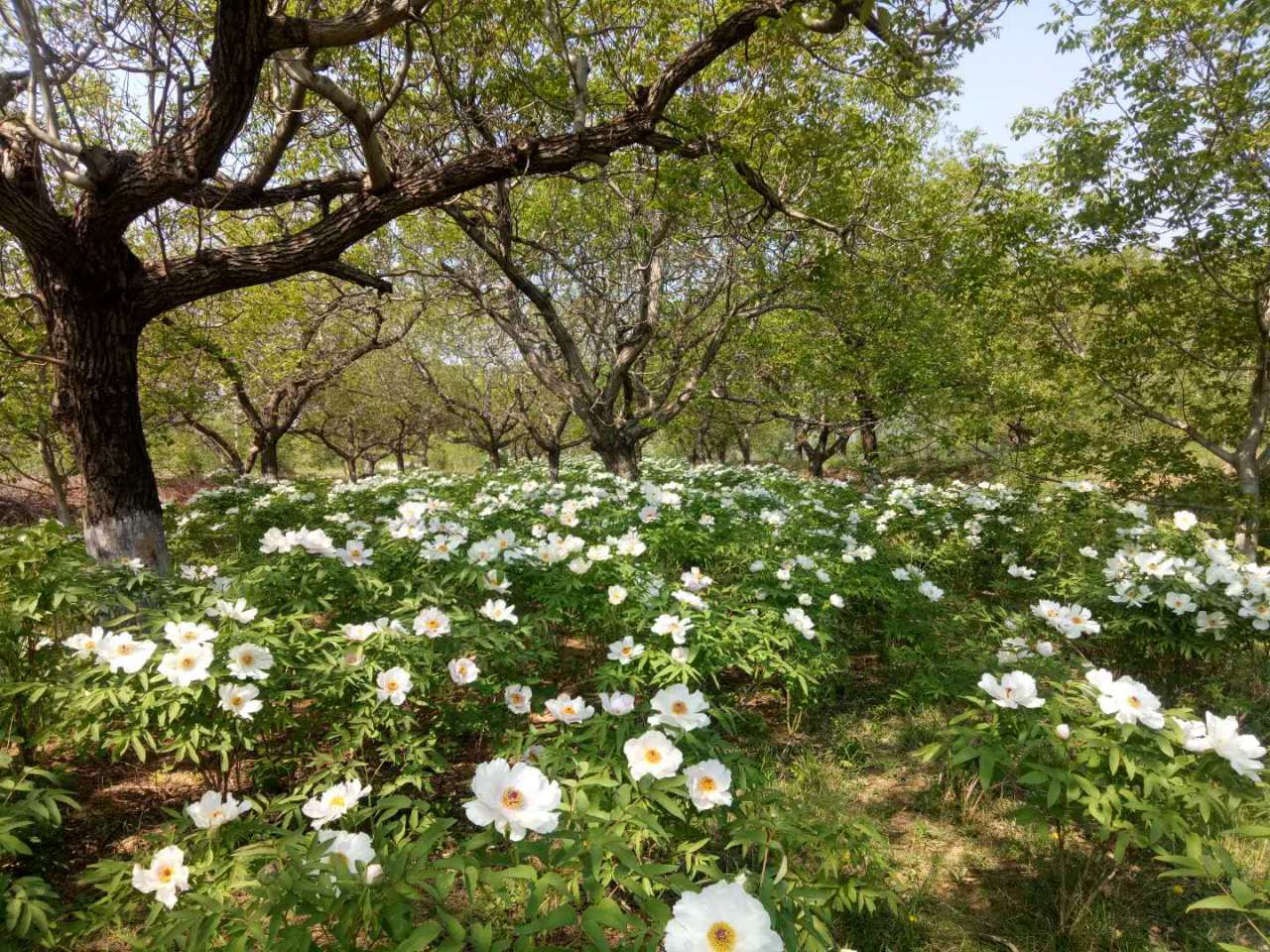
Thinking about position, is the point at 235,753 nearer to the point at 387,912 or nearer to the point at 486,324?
the point at 387,912

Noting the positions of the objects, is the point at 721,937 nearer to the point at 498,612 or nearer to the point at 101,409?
the point at 498,612

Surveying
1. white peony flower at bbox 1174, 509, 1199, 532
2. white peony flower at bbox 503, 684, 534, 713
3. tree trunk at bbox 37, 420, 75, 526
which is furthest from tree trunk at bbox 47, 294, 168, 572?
white peony flower at bbox 1174, 509, 1199, 532

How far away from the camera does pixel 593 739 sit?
1.95m

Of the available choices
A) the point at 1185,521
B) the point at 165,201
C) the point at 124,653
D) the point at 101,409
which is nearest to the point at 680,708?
the point at 124,653

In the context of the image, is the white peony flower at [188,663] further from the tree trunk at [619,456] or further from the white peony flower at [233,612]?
the tree trunk at [619,456]

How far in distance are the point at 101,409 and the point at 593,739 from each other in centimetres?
394

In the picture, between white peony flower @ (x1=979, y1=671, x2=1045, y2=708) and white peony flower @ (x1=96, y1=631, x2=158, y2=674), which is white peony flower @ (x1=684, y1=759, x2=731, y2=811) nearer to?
white peony flower @ (x1=979, y1=671, x2=1045, y2=708)

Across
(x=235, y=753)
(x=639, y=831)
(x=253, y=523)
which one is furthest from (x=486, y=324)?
(x=639, y=831)

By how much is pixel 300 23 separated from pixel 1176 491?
315 inches

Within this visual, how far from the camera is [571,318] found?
30.7 ft

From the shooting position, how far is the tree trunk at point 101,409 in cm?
359

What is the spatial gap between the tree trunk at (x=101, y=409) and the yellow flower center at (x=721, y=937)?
4315mm

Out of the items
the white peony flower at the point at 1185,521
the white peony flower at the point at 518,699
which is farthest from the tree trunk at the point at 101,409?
the white peony flower at the point at 1185,521

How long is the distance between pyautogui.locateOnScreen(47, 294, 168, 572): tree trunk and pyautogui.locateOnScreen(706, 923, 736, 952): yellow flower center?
431 cm
